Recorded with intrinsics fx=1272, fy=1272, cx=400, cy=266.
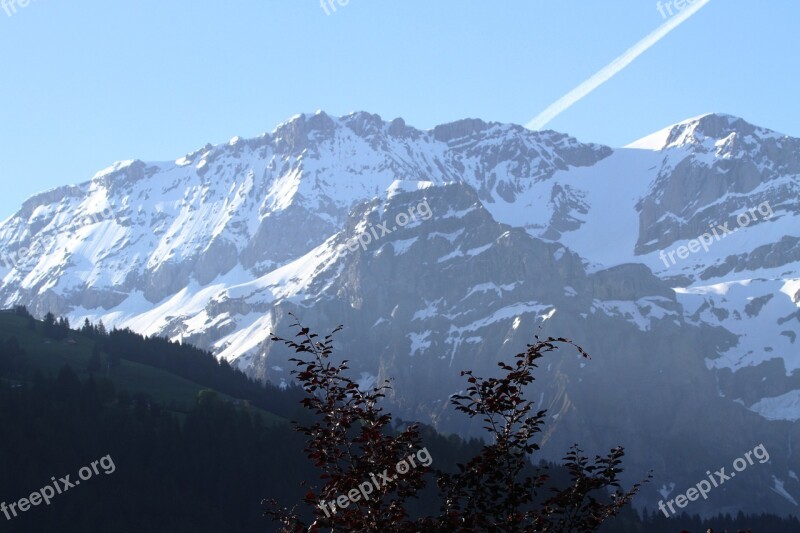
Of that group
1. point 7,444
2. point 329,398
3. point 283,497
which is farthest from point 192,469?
point 329,398

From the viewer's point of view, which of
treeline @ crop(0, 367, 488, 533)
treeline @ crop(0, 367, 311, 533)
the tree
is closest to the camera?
the tree

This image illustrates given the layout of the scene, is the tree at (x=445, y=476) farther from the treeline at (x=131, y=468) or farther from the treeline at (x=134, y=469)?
the treeline at (x=131, y=468)

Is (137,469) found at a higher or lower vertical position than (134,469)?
lower

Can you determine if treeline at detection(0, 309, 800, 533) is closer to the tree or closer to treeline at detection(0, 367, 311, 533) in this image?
treeline at detection(0, 367, 311, 533)

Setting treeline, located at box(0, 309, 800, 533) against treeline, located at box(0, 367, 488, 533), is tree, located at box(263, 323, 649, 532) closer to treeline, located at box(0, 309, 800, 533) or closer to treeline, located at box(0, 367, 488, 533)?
treeline, located at box(0, 367, 488, 533)

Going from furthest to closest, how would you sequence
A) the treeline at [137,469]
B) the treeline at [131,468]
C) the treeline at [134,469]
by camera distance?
the treeline at [137,469] → the treeline at [134,469] → the treeline at [131,468]

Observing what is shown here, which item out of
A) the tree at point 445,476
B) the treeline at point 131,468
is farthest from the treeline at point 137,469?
the tree at point 445,476

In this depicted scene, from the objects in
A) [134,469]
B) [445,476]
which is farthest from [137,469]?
[445,476]

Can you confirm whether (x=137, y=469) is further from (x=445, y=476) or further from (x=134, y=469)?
(x=445, y=476)

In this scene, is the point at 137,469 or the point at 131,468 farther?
the point at 137,469

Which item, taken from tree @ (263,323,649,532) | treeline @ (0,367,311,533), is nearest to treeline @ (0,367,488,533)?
treeline @ (0,367,311,533)

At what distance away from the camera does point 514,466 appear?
1139 inches

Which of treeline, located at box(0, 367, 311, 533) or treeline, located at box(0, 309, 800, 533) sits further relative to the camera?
treeline, located at box(0, 309, 800, 533)

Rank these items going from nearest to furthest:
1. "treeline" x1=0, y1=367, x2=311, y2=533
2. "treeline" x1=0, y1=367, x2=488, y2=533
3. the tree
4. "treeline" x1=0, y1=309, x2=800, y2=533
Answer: the tree
"treeline" x1=0, y1=367, x2=311, y2=533
"treeline" x1=0, y1=367, x2=488, y2=533
"treeline" x1=0, y1=309, x2=800, y2=533
